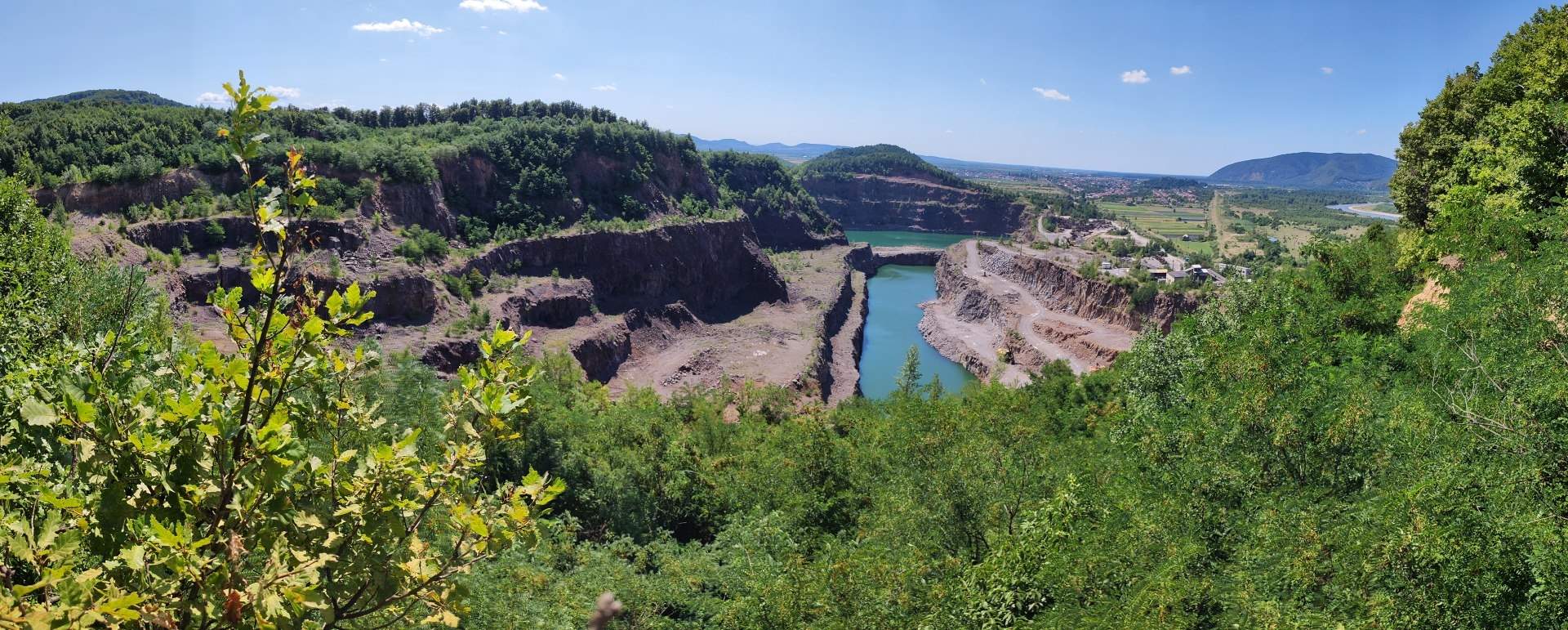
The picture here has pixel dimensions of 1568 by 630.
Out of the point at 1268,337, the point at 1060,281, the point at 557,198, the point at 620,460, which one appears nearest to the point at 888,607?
the point at 1268,337

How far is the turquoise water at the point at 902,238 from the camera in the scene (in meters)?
156

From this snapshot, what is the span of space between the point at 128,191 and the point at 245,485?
55481 mm

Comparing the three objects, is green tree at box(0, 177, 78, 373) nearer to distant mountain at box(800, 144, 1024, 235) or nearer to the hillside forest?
the hillside forest

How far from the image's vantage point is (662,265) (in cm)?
7356

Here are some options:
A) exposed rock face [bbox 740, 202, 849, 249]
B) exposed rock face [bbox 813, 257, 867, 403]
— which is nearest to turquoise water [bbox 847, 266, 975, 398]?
exposed rock face [bbox 813, 257, 867, 403]

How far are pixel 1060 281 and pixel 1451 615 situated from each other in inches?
3143

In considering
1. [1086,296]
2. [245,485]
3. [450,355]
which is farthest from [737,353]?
[245,485]

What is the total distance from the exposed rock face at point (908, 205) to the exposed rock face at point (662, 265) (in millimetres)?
88316

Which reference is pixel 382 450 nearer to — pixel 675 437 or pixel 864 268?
pixel 675 437

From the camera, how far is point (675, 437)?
31016mm

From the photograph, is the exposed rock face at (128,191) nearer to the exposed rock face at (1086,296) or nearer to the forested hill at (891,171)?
the exposed rock face at (1086,296)

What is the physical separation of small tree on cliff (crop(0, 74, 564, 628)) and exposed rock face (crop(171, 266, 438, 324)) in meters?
43.4

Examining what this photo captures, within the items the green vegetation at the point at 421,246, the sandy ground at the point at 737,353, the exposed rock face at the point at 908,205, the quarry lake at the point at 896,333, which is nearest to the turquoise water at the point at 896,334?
the quarry lake at the point at 896,333

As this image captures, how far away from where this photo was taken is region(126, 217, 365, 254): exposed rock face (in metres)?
42.5
